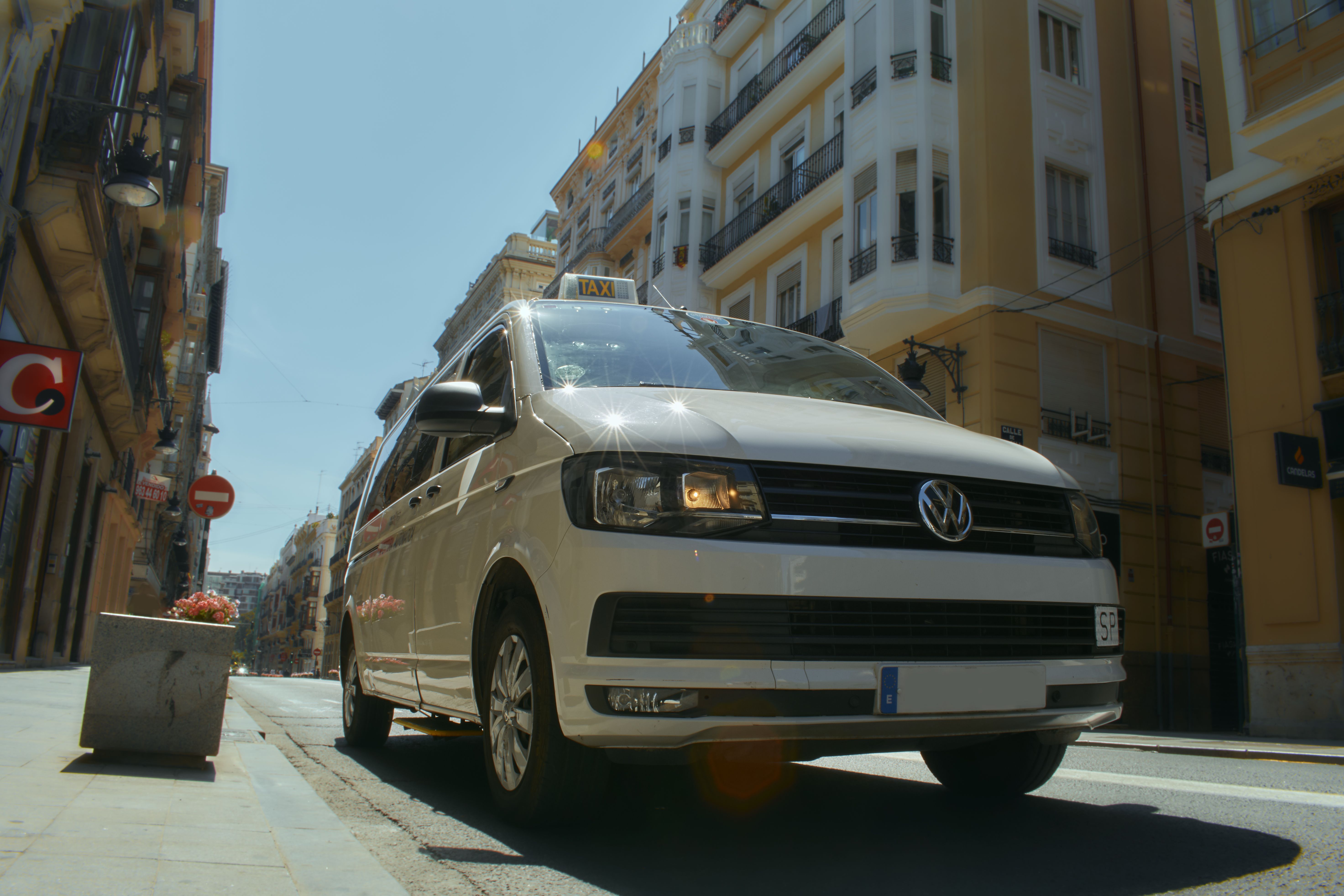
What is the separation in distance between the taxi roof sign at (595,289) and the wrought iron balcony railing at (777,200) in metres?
15.2

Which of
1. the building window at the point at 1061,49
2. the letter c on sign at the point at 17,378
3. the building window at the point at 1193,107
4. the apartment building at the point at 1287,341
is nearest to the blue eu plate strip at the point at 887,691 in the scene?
the letter c on sign at the point at 17,378

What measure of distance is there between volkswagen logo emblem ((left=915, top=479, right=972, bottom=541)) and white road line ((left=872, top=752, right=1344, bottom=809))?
4.06 feet

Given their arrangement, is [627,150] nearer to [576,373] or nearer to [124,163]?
[124,163]

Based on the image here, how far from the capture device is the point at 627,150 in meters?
37.3

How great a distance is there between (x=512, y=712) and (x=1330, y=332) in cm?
1258

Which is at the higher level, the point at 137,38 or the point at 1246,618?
the point at 137,38

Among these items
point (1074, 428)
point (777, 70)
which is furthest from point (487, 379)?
point (777, 70)

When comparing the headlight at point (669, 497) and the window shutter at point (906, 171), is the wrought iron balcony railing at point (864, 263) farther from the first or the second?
the headlight at point (669, 497)

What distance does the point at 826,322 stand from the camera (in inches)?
795

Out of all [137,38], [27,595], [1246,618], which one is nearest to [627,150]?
[137,38]

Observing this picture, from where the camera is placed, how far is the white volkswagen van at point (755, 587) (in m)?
2.86

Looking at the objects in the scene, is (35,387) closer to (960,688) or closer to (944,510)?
(944,510)

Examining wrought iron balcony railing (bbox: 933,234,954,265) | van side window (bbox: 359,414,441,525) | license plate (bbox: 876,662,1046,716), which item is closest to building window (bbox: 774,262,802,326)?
wrought iron balcony railing (bbox: 933,234,954,265)

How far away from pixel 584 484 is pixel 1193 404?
18348mm
